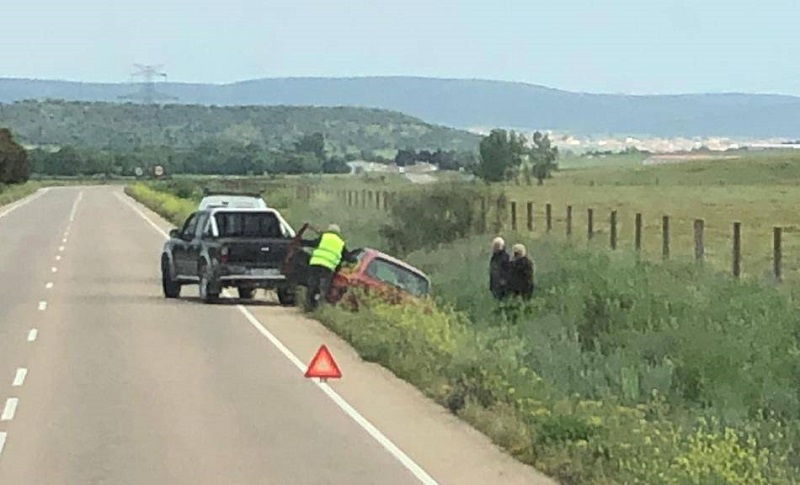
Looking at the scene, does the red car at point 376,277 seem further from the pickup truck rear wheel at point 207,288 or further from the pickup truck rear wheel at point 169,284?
the pickup truck rear wheel at point 169,284

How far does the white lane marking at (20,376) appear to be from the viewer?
1997 centimetres

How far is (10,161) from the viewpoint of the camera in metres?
128

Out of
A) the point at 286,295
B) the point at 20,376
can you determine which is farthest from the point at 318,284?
the point at 20,376

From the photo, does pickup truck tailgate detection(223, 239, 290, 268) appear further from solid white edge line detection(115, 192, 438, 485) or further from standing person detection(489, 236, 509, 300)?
standing person detection(489, 236, 509, 300)

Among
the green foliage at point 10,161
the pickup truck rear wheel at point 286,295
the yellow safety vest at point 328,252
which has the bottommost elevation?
the green foliage at point 10,161

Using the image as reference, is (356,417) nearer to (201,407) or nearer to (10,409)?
(201,407)

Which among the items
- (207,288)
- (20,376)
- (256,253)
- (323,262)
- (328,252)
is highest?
(328,252)

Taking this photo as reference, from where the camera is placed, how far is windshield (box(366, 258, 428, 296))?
29000 millimetres

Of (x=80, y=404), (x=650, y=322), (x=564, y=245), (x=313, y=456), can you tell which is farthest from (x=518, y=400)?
(x=564, y=245)

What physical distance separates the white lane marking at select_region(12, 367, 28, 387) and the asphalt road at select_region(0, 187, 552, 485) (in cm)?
4

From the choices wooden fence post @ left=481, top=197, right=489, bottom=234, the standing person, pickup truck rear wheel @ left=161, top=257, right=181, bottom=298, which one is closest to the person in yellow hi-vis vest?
the standing person

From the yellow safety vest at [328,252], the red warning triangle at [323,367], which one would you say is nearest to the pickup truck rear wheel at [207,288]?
the yellow safety vest at [328,252]

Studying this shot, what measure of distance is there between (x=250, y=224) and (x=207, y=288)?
2.09m

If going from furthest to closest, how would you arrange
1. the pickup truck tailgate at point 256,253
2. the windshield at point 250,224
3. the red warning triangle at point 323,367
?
1. the windshield at point 250,224
2. the pickup truck tailgate at point 256,253
3. the red warning triangle at point 323,367
